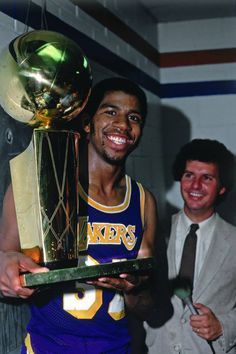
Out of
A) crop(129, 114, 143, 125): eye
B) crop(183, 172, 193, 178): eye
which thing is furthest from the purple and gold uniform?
crop(183, 172, 193, 178): eye

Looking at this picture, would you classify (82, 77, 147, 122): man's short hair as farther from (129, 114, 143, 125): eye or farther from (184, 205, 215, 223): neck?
(184, 205, 215, 223): neck

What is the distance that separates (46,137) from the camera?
1.30m

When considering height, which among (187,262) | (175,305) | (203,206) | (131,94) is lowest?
(175,305)

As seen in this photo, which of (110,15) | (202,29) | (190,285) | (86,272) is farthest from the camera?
(202,29)

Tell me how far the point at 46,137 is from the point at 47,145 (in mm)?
19

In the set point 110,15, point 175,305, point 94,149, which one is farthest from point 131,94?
point 110,15

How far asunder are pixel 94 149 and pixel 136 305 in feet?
1.67

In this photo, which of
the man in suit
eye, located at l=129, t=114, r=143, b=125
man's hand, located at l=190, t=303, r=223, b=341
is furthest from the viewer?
the man in suit

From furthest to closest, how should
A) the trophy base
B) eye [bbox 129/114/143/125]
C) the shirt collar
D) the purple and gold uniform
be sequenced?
the shirt collar, eye [bbox 129/114/143/125], the purple and gold uniform, the trophy base

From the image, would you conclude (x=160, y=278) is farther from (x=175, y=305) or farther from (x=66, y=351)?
(x=66, y=351)

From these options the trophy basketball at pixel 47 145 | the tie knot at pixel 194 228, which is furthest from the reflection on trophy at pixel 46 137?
the tie knot at pixel 194 228

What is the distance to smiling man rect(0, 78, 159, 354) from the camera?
1641 mm

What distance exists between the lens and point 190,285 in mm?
2375

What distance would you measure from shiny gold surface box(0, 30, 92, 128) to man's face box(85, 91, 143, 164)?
388 mm
